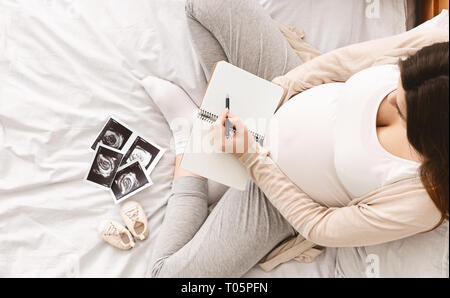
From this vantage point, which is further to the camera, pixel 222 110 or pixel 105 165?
pixel 105 165

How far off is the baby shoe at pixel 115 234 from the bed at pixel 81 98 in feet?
0.08

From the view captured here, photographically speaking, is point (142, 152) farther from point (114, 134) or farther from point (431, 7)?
point (431, 7)

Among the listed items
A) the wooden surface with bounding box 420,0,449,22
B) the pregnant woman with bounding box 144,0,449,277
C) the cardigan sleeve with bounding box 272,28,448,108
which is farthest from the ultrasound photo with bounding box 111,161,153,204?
the wooden surface with bounding box 420,0,449,22

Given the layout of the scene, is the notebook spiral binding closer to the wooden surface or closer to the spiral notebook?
the spiral notebook

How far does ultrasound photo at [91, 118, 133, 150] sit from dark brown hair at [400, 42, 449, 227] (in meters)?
0.84

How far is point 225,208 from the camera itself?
112 cm

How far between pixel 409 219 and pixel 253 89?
0.50 meters

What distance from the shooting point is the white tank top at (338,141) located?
35.1 inches

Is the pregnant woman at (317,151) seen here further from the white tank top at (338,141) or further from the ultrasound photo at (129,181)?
the ultrasound photo at (129,181)

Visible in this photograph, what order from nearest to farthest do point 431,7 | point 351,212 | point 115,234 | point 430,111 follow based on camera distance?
point 430,111, point 351,212, point 115,234, point 431,7

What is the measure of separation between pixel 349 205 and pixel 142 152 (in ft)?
2.16

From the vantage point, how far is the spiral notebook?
3.39 ft

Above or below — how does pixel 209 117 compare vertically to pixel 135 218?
above

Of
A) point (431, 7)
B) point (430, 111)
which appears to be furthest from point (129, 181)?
point (431, 7)
